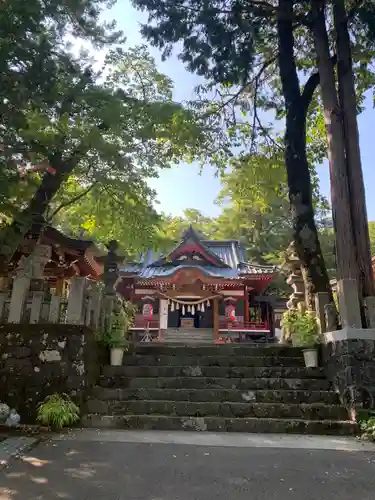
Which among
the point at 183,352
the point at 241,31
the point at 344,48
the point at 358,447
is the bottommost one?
the point at 358,447

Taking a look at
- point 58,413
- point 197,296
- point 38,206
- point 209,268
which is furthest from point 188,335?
point 58,413

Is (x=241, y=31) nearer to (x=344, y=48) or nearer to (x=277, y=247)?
(x=344, y=48)

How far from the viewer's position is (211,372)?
6.94 meters

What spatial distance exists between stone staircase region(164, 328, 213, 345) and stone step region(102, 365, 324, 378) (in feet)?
35.6

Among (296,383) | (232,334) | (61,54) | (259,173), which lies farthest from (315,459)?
(232,334)

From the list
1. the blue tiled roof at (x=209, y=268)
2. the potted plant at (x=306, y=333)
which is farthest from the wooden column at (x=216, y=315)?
the potted plant at (x=306, y=333)

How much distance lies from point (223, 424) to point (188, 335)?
42.0 ft

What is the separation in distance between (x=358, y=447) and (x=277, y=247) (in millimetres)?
22932

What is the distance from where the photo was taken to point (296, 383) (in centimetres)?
655

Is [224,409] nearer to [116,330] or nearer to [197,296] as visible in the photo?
[116,330]

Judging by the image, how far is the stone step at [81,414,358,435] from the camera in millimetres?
5480

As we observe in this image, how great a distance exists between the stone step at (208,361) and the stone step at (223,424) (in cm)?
170

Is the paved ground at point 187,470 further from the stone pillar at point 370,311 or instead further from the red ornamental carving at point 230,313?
the red ornamental carving at point 230,313

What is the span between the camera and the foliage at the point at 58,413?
5344mm
